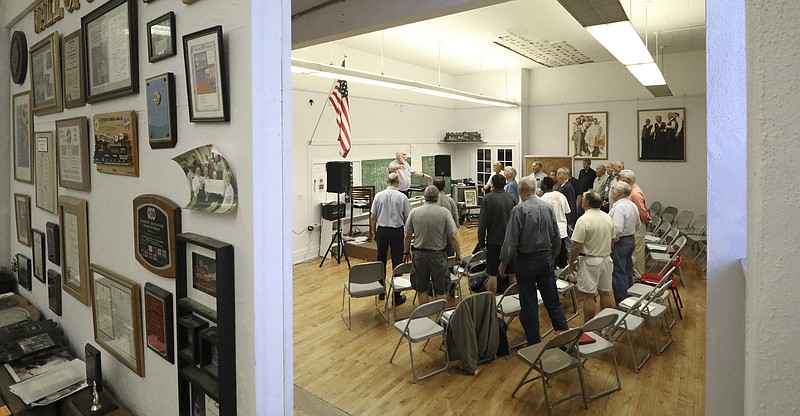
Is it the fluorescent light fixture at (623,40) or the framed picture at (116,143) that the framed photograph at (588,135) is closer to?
the fluorescent light fixture at (623,40)

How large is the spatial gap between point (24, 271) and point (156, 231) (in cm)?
236

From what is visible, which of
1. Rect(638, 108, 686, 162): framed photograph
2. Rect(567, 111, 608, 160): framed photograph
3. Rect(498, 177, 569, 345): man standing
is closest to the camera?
Rect(498, 177, 569, 345): man standing

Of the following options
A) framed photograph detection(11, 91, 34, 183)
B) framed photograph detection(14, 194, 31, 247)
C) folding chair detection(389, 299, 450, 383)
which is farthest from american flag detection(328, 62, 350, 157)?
framed photograph detection(14, 194, 31, 247)

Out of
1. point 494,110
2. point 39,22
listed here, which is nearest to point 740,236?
point 39,22

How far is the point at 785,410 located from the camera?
34.1 inches

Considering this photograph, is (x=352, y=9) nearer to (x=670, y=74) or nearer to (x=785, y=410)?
(x=785, y=410)

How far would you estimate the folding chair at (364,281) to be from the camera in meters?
5.74

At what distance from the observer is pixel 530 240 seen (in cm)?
480

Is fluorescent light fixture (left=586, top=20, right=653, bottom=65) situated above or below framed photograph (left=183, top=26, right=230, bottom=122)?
above

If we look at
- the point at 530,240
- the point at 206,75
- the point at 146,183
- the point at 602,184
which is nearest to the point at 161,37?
the point at 206,75

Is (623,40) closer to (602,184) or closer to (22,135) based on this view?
(22,135)

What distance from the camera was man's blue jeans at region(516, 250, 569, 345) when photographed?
4832 mm

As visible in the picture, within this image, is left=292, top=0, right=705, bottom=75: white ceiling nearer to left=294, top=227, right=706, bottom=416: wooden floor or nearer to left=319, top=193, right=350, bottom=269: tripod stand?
left=319, top=193, right=350, bottom=269: tripod stand

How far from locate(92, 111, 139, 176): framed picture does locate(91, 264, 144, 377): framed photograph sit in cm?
49
